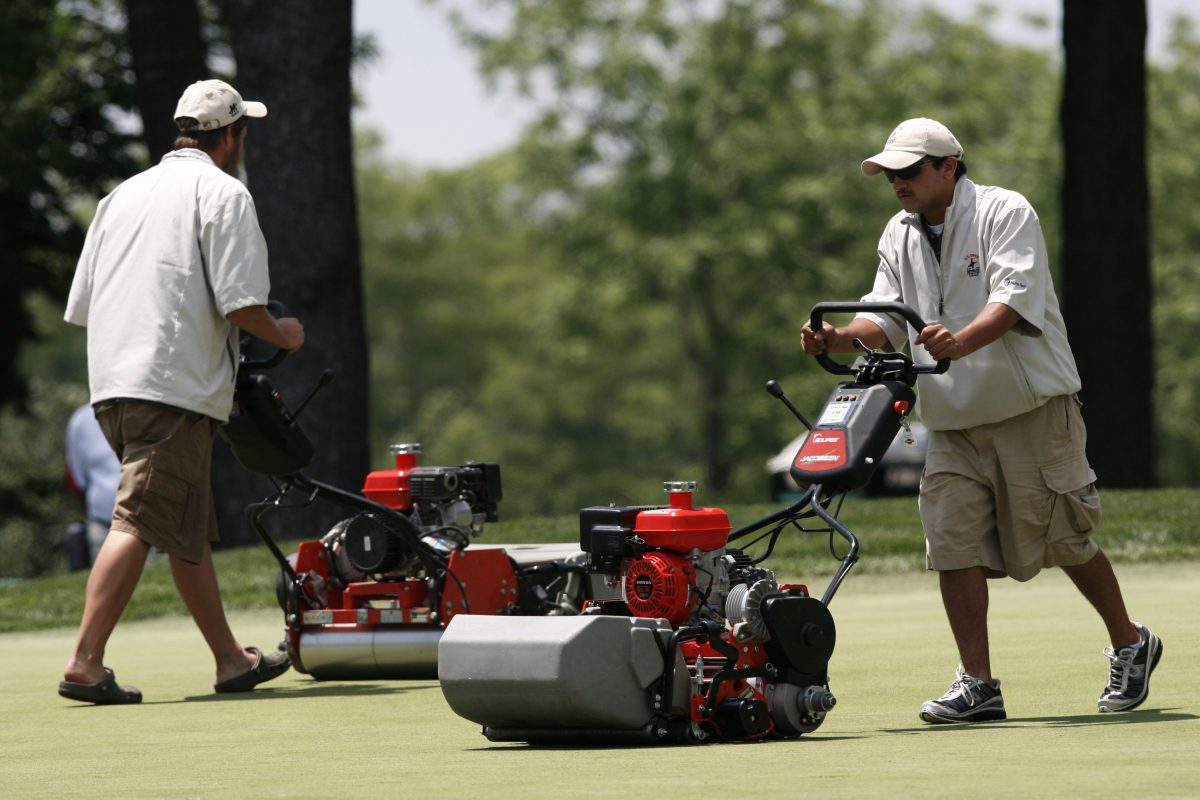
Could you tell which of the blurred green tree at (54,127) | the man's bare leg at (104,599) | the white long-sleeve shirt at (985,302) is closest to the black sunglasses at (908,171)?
the white long-sleeve shirt at (985,302)

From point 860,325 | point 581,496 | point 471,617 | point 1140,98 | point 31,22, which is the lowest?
point 581,496

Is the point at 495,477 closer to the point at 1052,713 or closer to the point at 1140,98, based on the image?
the point at 1052,713

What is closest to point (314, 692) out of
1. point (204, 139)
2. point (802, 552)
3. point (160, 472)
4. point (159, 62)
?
→ point (160, 472)

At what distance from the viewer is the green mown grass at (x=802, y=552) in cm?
1316

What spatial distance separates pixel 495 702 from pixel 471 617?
27cm

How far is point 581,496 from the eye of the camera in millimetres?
55344

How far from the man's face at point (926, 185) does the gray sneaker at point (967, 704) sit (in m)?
1.46

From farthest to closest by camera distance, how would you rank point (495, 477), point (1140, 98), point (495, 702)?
point (1140, 98) → point (495, 477) → point (495, 702)

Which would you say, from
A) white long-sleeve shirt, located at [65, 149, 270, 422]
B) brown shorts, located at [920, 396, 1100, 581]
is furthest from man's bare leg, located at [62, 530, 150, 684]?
brown shorts, located at [920, 396, 1100, 581]

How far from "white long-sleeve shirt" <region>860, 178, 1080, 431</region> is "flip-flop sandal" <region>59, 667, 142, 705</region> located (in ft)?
10.0

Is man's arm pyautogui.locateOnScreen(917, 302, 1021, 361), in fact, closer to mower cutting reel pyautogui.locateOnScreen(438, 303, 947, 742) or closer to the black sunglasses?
mower cutting reel pyautogui.locateOnScreen(438, 303, 947, 742)

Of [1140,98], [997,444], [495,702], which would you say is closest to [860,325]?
[997,444]

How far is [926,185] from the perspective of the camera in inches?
279

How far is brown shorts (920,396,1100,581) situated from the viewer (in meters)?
7.08
